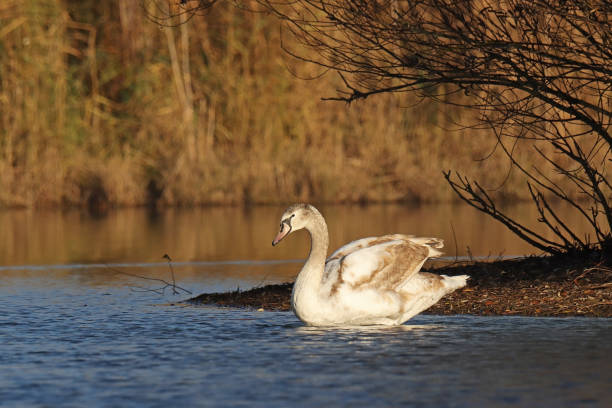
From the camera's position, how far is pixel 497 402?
7.04m

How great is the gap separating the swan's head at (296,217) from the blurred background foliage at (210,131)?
17.6 m

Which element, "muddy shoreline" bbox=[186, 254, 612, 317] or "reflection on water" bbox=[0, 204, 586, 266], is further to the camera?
"reflection on water" bbox=[0, 204, 586, 266]

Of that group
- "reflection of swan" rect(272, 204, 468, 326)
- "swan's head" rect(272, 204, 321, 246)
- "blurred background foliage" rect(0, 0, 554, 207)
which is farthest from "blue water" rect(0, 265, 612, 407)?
"blurred background foliage" rect(0, 0, 554, 207)

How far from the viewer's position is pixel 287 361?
8.50 m

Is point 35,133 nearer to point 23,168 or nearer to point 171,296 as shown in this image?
point 23,168

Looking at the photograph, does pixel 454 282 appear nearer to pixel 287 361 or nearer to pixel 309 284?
pixel 309 284

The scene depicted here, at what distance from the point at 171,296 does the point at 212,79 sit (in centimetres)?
1811

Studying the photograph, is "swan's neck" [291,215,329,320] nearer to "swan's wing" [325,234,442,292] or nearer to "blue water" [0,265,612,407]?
"swan's wing" [325,234,442,292]

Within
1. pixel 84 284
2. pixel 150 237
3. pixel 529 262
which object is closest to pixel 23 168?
pixel 150 237

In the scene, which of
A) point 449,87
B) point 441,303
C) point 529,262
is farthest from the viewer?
point 449,87

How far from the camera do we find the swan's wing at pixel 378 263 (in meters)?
10.0

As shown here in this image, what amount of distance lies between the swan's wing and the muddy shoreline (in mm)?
957

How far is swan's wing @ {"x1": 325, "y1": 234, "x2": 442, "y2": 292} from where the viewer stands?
32.9ft

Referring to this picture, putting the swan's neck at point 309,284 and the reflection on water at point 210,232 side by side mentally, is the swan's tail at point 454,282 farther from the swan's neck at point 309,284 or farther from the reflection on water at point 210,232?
the reflection on water at point 210,232
